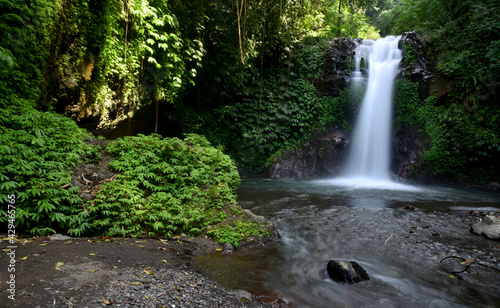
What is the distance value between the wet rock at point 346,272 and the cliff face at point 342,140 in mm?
9525

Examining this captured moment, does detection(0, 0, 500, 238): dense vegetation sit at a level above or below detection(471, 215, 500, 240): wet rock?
above

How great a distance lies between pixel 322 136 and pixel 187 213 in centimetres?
1100

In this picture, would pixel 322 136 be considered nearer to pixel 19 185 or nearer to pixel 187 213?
pixel 187 213

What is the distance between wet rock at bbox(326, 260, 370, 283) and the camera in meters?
3.65

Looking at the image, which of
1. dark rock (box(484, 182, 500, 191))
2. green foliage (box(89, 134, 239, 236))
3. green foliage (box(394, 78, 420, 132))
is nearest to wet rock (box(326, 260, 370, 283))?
green foliage (box(89, 134, 239, 236))

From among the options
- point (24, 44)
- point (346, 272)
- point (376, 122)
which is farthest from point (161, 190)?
point (376, 122)

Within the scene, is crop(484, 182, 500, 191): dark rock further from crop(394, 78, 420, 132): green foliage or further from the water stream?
crop(394, 78, 420, 132): green foliage

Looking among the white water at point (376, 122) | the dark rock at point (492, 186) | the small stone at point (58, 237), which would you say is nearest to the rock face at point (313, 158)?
the white water at point (376, 122)

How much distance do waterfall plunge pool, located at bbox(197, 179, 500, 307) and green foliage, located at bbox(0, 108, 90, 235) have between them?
2288 mm

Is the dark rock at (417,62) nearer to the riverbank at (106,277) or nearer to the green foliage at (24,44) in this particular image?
the riverbank at (106,277)

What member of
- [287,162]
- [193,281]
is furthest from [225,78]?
[193,281]

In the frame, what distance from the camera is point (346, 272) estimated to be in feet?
12.1

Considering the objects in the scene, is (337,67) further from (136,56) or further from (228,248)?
(228,248)

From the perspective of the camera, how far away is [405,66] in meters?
13.2
